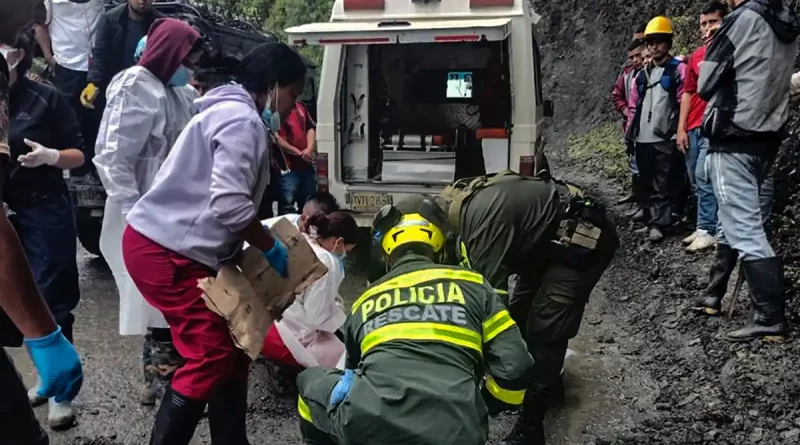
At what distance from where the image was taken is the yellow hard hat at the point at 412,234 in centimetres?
254

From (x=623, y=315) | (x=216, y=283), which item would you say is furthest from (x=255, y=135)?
(x=623, y=315)

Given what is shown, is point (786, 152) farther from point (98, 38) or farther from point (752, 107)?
point (98, 38)

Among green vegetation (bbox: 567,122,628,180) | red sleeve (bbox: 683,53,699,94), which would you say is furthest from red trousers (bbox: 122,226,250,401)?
green vegetation (bbox: 567,122,628,180)

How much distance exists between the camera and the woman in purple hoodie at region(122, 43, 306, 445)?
254 centimetres

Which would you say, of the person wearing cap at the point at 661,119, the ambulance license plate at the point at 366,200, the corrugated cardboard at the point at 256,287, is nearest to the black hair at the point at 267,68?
the corrugated cardboard at the point at 256,287

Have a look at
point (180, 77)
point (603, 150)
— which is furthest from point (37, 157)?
point (603, 150)

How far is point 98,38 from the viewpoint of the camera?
16.1 feet

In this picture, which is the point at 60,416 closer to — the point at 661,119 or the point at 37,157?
the point at 37,157

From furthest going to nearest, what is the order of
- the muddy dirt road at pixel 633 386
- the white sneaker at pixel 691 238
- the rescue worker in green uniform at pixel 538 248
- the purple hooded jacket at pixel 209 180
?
1. the white sneaker at pixel 691 238
2. the muddy dirt road at pixel 633 386
3. the rescue worker in green uniform at pixel 538 248
4. the purple hooded jacket at pixel 209 180

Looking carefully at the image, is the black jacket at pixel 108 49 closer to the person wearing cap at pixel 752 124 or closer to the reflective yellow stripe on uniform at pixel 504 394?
the reflective yellow stripe on uniform at pixel 504 394

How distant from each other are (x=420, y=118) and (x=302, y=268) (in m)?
4.57

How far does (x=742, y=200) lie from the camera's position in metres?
3.89

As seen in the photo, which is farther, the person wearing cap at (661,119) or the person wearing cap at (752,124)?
the person wearing cap at (661,119)

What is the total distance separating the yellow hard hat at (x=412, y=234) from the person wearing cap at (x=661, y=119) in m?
4.04
